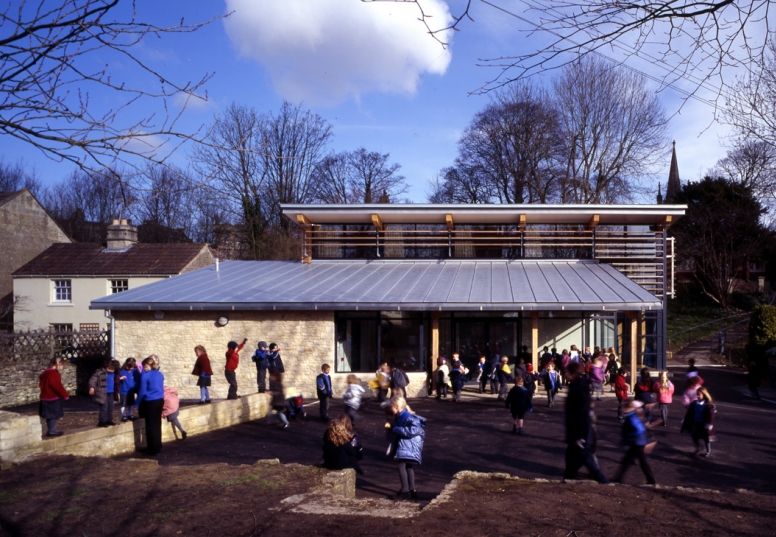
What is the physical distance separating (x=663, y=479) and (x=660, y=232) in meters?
16.1

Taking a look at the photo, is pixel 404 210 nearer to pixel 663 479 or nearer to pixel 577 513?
pixel 663 479

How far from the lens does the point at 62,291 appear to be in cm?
3428

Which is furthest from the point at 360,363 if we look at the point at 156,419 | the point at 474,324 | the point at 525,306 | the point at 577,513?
the point at 577,513

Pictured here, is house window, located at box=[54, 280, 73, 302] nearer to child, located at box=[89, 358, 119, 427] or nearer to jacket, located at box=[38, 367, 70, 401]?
child, located at box=[89, 358, 119, 427]

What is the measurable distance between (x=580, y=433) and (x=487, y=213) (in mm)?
15969

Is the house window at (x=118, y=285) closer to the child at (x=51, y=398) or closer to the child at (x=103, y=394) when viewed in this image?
the child at (x=103, y=394)

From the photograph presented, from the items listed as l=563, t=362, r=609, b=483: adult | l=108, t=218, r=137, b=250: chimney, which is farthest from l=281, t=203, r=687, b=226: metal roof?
l=563, t=362, r=609, b=483: adult

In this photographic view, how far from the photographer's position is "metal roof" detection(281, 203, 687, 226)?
2295cm

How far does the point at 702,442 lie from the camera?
12.0 m

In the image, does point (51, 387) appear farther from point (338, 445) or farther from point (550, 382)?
point (550, 382)

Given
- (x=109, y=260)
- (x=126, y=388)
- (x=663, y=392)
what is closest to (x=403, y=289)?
(x=663, y=392)

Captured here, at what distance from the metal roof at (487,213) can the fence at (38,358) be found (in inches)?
341

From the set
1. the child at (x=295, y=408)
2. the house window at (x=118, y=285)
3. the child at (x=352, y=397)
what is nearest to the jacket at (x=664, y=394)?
the child at (x=352, y=397)

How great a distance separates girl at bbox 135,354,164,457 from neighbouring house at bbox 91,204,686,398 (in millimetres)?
8162
